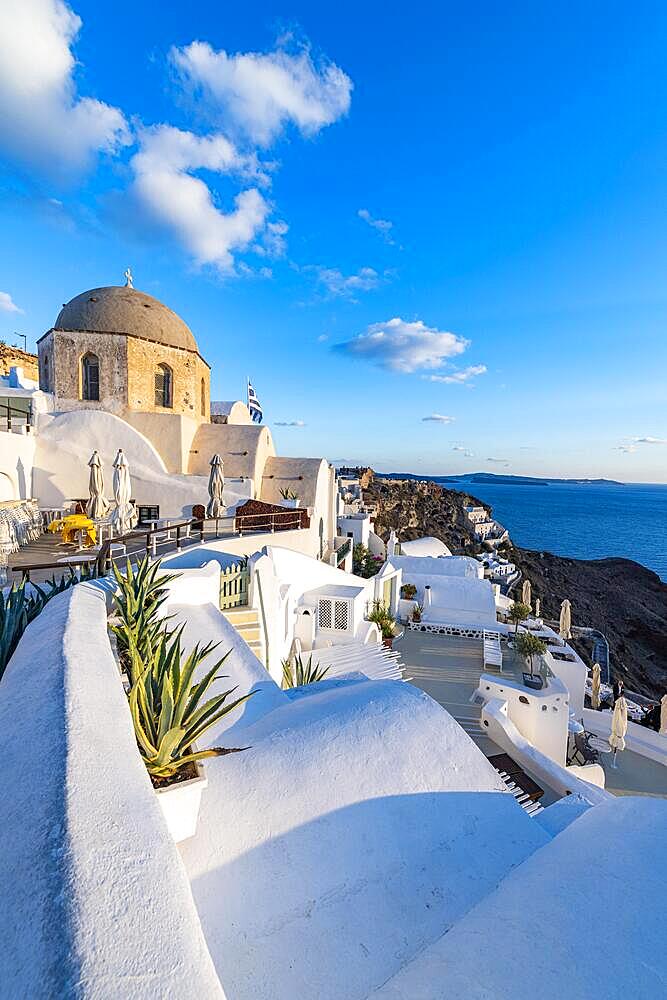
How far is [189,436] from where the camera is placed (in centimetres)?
1948

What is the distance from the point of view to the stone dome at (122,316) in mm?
18359

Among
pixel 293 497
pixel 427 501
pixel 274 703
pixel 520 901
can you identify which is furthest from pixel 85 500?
pixel 427 501

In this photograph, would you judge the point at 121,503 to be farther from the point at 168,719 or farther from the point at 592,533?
the point at 592,533

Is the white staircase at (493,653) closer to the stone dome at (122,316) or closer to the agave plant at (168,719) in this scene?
the agave plant at (168,719)

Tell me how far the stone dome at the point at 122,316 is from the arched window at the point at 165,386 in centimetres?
124

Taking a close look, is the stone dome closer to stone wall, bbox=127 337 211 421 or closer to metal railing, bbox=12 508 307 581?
stone wall, bbox=127 337 211 421

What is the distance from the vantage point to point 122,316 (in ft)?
61.0

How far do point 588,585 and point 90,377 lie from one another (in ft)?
183

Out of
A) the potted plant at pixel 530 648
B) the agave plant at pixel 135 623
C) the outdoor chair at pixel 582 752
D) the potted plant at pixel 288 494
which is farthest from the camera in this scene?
the potted plant at pixel 288 494

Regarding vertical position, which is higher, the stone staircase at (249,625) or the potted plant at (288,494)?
the potted plant at (288,494)

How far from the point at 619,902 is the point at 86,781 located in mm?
2466

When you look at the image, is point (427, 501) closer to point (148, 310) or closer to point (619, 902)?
point (148, 310)

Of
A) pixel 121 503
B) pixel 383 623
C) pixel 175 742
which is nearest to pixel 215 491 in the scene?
pixel 121 503

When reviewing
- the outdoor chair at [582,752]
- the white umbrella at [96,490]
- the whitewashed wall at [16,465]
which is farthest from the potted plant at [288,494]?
the outdoor chair at [582,752]
